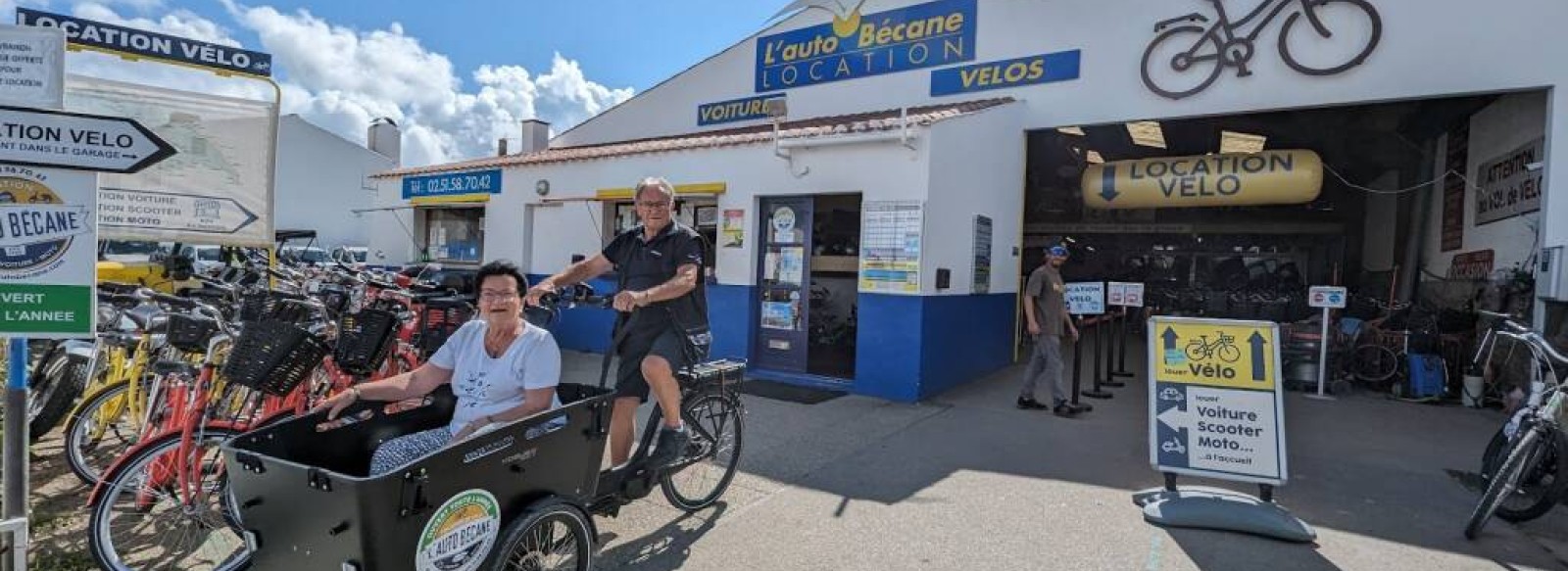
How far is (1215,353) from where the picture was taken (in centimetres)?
427

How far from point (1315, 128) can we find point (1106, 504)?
9.02 metres

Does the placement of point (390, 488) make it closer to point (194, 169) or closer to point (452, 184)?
point (194, 169)

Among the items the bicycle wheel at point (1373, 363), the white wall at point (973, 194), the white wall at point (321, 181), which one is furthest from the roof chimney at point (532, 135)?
the white wall at point (321, 181)

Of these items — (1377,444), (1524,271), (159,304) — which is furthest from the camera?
(1524,271)

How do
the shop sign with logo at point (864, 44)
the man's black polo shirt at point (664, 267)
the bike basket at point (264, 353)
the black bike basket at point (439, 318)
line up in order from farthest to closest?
the shop sign with logo at point (864, 44), the black bike basket at point (439, 318), the man's black polo shirt at point (664, 267), the bike basket at point (264, 353)

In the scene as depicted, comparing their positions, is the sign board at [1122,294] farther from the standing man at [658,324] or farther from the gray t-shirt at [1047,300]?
the standing man at [658,324]

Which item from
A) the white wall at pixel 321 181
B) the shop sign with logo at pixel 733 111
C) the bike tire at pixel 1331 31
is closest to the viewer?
the bike tire at pixel 1331 31

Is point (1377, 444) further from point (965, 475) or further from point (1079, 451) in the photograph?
point (965, 475)

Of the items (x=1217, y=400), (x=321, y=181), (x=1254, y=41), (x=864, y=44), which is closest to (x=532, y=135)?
(x=864, y=44)

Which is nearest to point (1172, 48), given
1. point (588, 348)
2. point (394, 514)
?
point (588, 348)

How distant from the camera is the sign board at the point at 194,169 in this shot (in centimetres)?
600

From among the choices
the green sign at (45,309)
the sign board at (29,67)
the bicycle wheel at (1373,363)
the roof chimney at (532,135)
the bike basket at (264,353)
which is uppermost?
the roof chimney at (532,135)

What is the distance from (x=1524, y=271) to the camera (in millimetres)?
7543

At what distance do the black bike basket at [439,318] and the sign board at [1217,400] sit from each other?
417 cm
